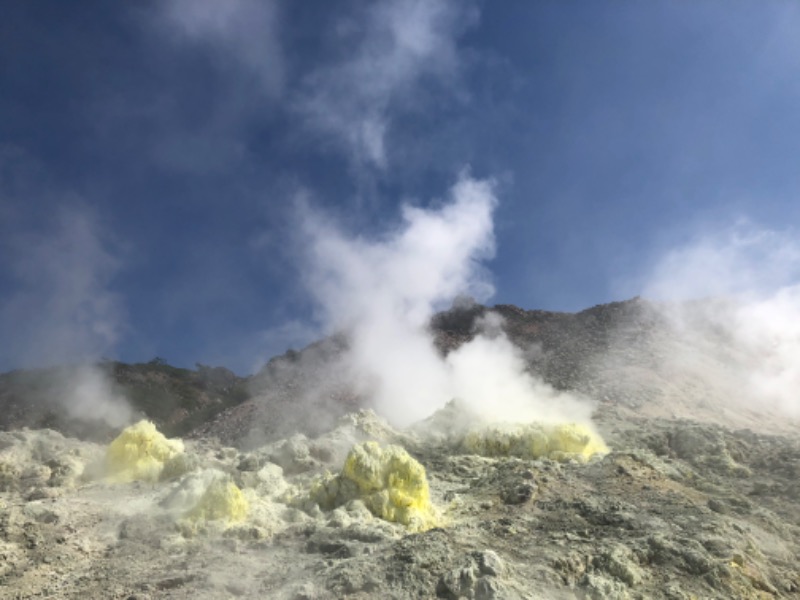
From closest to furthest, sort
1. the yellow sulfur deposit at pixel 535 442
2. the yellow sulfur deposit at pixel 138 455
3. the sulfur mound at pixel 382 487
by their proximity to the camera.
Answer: the sulfur mound at pixel 382 487, the yellow sulfur deposit at pixel 138 455, the yellow sulfur deposit at pixel 535 442

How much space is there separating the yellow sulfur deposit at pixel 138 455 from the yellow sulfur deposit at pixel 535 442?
5510 millimetres

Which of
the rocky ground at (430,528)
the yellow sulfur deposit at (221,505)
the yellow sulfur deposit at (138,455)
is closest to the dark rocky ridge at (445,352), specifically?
the rocky ground at (430,528)

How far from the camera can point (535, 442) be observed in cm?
1133

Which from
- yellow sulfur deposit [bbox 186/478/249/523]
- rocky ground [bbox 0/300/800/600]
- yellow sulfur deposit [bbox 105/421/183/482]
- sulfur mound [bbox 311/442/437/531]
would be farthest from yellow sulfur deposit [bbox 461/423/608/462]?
yellow sulfur deposit [bbox 186/478/249/523]

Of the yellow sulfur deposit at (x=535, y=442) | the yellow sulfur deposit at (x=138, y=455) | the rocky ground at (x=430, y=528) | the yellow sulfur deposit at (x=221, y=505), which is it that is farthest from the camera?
the yellow sulfur deposit at (x=535, y=442)

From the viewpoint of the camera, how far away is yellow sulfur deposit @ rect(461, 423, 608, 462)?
443 inches

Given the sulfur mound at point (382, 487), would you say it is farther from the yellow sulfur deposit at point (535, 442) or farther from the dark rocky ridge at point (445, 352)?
the dark rocky ridge at point (445, 352)

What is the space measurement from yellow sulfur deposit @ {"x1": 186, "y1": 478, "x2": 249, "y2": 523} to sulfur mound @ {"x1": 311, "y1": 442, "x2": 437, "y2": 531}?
1.11 m

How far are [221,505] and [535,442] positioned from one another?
615 centimetres

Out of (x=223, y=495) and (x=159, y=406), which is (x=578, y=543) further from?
(x=159, y=406)

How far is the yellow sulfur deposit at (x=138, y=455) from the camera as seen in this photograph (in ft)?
31.0

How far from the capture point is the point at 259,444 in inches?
671

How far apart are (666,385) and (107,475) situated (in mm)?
16948

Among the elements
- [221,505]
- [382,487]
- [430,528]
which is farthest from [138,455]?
[430,528]
